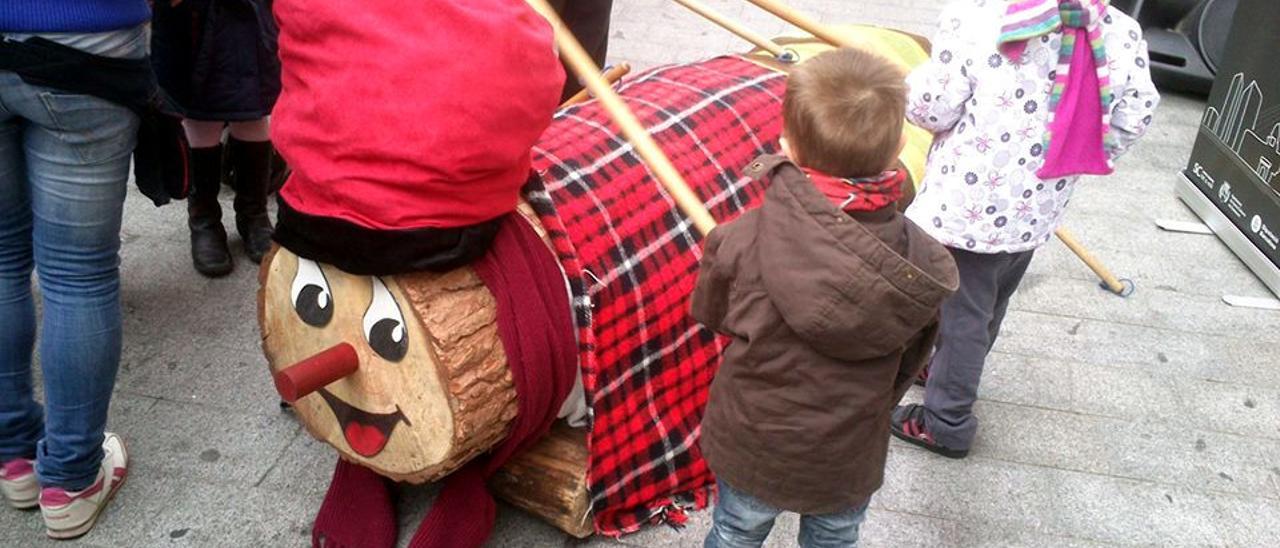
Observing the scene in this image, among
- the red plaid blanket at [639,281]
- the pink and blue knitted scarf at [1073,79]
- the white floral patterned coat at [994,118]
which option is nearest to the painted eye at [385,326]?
the red plaid blanket at [639,281]

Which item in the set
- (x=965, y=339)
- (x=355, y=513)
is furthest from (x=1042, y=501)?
(x=355, y=513)

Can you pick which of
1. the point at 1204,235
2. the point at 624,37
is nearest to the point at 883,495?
the point at 1204,235

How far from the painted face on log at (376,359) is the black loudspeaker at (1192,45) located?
15.8 ft

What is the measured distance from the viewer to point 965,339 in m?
2.77

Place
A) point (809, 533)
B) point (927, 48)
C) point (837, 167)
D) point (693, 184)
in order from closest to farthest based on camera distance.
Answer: point (837, 167) < point (809, 533) < point (693, 184) < point (927, 48)

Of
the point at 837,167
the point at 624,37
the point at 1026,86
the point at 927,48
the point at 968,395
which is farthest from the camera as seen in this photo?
the point at 624,37

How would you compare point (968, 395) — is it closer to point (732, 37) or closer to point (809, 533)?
point (809, 533)

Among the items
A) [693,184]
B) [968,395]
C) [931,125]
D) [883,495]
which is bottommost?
[883,495]

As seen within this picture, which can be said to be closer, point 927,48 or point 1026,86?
point 1026,86

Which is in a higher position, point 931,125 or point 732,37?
point 931,125

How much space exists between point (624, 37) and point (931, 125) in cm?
352

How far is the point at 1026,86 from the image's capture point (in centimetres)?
244

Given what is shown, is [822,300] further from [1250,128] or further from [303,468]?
[1250,128]

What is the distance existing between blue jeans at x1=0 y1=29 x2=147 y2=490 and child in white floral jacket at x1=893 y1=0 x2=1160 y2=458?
174 cm
